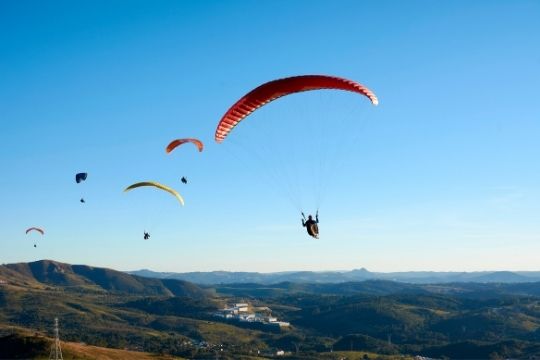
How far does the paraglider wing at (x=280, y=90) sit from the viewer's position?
32906 mm

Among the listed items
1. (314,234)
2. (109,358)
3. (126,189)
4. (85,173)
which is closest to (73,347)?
(109,358)

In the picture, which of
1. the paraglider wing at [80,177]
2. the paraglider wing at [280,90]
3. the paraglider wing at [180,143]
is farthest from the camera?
the paraglider wing at [80,177]

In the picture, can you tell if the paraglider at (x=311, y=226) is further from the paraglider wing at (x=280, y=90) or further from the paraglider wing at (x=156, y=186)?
the paraglider wing at (x=156, y=186)

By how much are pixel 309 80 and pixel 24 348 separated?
10393 cm

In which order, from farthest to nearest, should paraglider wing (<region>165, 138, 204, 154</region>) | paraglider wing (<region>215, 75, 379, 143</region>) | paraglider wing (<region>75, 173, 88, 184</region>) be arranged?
paraglider wing (<region>75, 173, 88, 184</region>) → paraglider wing (<region>165, 138, 204, 154</region>) → paraglider wing (<region>215, 75, 379, 143</region>)

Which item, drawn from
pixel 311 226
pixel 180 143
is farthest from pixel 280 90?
pixel 180 143

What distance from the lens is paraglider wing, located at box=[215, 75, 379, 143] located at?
32906 millimetres

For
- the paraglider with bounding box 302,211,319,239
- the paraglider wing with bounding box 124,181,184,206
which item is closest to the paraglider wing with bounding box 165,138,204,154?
the paraglider wing with bounding box 124,181,184,206

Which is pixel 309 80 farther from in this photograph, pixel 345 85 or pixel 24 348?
pixel 24 348

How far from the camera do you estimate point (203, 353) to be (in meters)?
192

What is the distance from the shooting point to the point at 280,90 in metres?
33.9

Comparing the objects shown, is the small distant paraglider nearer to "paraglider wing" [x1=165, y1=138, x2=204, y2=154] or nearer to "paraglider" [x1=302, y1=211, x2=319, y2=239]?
"paraglider wing" [x1=165, y1=138, x2=204, y2=154]

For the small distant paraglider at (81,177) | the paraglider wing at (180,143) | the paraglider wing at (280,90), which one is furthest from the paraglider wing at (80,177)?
the paraglider wing at (280,90)

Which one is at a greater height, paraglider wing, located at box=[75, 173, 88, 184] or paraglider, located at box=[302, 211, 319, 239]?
paraglider wing, located at box=[75, 173, 88, 184]
